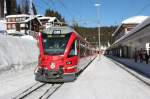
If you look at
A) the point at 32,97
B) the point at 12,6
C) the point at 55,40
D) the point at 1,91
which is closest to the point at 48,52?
the point at 55,40

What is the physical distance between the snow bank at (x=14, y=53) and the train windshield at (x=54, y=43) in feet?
12.8

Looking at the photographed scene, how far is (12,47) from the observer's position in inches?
1072

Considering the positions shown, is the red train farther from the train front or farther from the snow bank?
the snow bank

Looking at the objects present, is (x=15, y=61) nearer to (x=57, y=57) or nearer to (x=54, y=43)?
(x=54, y=43)

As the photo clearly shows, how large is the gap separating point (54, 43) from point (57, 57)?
97 centimetres

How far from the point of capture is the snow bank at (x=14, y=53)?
2269cm

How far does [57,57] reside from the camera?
55.8 ft

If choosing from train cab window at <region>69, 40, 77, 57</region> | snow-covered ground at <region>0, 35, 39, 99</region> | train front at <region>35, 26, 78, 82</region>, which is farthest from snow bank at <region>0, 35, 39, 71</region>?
train cab window at <region>69, 40, 77, 57</region>

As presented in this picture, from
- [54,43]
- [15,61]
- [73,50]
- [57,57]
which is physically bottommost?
[15,61]

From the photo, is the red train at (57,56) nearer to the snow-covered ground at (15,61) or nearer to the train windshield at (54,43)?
the train windshield at (54,43)

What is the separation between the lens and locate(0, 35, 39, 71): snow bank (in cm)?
2269

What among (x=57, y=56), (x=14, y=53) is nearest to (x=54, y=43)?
(x=57, y=56)

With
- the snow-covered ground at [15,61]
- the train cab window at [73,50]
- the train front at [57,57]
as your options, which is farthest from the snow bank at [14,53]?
the train cab window at [73,50]

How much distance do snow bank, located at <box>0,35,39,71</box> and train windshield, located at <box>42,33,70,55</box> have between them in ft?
12.8
